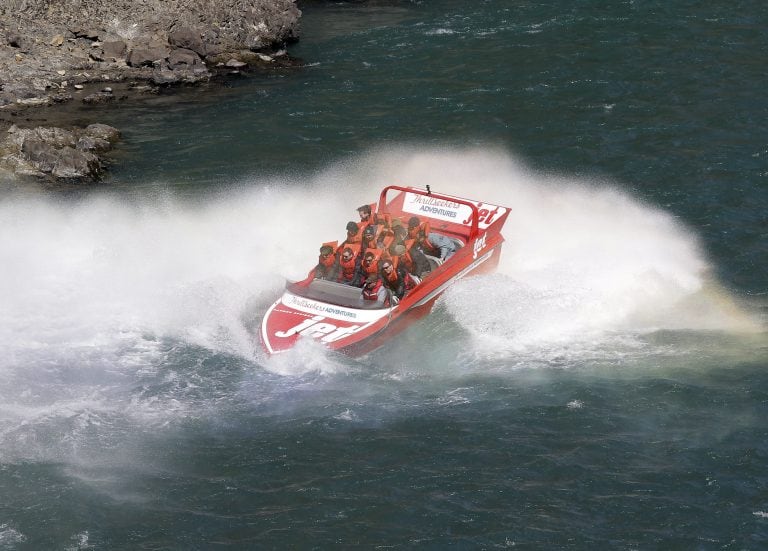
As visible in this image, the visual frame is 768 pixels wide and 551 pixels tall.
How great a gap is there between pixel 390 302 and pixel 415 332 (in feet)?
4.08

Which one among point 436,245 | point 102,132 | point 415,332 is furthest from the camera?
point 102,132

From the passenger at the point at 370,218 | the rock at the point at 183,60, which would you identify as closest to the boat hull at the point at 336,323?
the passenger at the point at 370,218

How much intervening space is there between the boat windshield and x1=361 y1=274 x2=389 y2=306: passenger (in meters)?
0.09

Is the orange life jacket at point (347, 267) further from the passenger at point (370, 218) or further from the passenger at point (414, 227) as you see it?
the passenger at point (414, 227)

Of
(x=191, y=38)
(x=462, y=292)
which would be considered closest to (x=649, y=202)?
(x=462, y=292)

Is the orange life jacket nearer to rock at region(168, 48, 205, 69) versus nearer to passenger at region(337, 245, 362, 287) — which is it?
passenger at region(337, 245, 362, 287)

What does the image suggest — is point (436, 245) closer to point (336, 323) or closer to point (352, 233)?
point (352, 233)

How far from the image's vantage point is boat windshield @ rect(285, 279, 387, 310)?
79.7ft

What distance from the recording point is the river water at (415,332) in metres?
19.1

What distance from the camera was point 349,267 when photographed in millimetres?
25109

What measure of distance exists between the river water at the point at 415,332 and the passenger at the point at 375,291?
44.1 inches

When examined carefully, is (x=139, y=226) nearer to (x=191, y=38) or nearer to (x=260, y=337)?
(x=260, y=337)

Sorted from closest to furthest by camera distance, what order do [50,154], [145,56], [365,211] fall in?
[365,211] < [50,154] < [145,56]

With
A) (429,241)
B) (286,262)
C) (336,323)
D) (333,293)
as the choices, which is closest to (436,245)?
(429,241)
